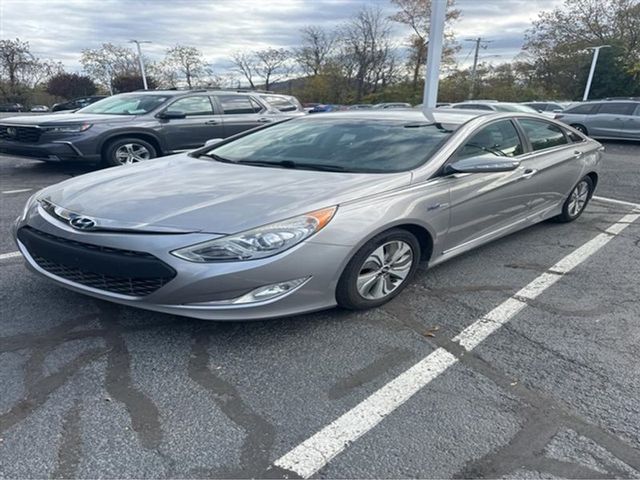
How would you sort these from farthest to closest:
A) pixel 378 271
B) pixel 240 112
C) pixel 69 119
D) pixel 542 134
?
pixel 240 112 < pixel 69 119 < pixel 542 134 < pixel 378 271

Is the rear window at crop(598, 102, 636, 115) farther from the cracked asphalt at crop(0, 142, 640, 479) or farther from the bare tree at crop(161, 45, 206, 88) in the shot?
the bare tree at crop(161, 45, 206, 88)

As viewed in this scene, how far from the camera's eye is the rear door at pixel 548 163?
4223 millimetres

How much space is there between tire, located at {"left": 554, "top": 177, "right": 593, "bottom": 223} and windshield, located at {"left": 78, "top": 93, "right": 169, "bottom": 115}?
657 centimetres

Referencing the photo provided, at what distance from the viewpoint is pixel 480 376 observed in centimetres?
242

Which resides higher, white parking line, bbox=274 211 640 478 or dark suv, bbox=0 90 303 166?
dark suv, bbox=0 90 303 166

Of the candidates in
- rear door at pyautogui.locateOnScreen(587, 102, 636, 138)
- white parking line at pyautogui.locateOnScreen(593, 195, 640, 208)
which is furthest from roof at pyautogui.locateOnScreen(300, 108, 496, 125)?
rear door at pyautogui.locateOnScreen(587, 102, 636, 138)

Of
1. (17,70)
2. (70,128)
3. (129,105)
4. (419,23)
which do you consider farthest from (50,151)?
(17,70)

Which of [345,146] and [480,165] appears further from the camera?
[345,146]

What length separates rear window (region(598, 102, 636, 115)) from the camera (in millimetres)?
13880

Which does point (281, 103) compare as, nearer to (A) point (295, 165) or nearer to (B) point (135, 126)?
(B) point (135, 126)

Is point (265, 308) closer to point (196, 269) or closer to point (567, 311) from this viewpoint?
point (196, 269)

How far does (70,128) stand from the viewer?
22.9ft

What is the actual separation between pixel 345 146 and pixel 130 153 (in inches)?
208

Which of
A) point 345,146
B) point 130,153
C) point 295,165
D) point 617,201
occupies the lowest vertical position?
point 617,201
